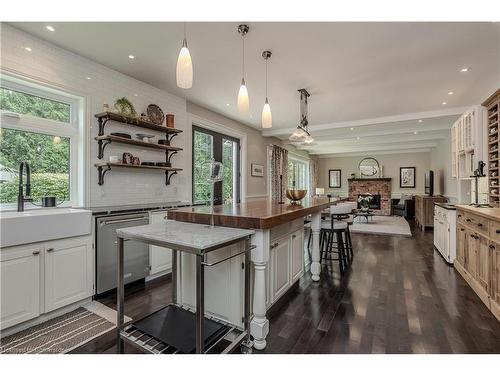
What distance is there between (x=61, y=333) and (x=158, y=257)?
128 cm

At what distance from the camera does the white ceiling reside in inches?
92.3

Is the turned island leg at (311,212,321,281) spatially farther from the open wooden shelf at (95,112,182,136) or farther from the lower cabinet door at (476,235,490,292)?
the open wooden shelf at (95,112,182,136)

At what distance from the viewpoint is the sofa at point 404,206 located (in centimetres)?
961

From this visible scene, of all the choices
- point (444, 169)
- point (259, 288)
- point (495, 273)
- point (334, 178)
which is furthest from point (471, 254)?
point (334, 178)

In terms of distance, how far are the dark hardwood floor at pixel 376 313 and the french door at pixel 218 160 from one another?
1.90 metres

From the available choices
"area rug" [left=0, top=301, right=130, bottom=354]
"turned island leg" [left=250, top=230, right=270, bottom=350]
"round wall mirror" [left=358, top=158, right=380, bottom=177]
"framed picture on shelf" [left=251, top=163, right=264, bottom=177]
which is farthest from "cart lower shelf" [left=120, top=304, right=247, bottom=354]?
"round wall mirror" [left=358, top=158, right=380, bottom=177]

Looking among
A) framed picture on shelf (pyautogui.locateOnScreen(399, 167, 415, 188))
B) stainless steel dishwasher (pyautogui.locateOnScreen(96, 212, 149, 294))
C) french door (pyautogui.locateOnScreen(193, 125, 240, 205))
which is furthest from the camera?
framed picture on shelf (pyautogui.locateOnScreen(399, 167, 415, 188))

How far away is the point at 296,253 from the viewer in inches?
111

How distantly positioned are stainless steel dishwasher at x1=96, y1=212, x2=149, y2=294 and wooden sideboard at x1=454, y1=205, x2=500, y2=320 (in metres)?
3.51

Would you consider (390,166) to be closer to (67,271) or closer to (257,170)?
(257,170)
